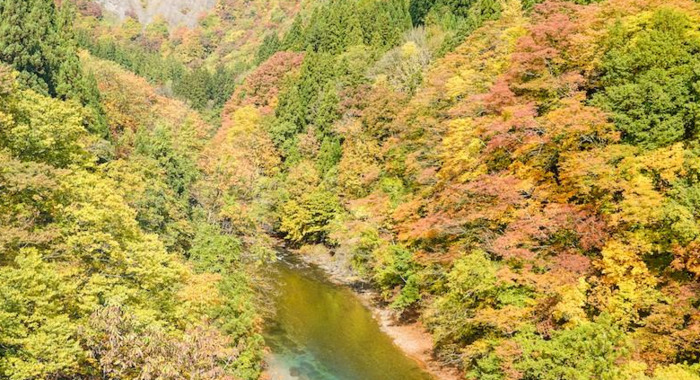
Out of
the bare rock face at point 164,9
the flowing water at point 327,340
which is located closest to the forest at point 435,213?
the flowing water at point 327,340

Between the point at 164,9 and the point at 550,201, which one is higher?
the point at 164,9

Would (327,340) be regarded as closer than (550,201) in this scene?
No

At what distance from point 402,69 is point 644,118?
1238 inches

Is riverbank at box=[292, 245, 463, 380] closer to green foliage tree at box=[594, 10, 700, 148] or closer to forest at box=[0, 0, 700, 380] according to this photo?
forest at box=[0, 0, 700, 380]

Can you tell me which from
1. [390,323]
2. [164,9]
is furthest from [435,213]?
[164,9]

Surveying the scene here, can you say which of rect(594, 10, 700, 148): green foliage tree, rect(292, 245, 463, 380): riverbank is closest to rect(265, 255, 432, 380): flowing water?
rect(292, 245, 463, 380): riverbank

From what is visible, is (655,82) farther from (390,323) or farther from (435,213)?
(390,323)

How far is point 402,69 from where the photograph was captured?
52.2 meters

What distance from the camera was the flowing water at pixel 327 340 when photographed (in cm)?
2672

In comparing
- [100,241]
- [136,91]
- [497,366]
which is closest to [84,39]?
[136,91]

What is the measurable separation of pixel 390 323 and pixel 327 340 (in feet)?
16.9

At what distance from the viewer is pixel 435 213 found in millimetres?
32906

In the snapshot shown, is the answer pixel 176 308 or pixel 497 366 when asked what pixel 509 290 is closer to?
pixel 497 366

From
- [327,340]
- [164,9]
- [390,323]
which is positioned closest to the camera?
[327,340]
